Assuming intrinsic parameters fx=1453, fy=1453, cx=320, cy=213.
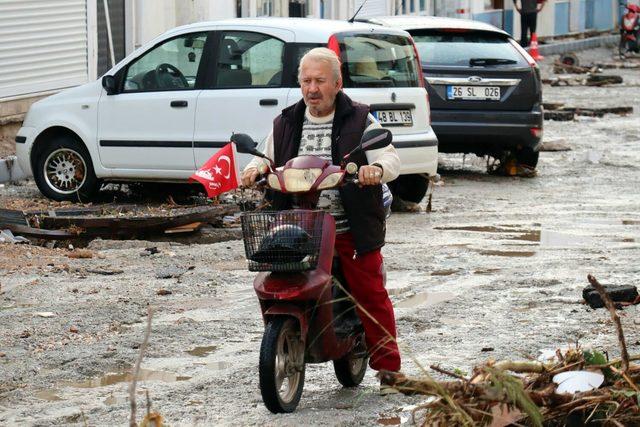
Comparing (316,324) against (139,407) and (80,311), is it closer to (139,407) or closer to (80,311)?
(139,407)

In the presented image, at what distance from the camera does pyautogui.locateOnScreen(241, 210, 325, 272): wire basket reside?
6.36m

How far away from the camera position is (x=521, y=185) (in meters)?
16.2

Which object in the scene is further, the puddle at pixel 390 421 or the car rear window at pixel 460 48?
the car rear window at pixel 460 48

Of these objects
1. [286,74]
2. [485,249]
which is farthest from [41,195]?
[485,249]

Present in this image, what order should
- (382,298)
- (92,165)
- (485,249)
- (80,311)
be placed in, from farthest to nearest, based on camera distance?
(92,165) < (485,249) < (80,311) < (382,298)

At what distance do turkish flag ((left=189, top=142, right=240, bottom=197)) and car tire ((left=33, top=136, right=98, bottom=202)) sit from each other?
629 centimetres

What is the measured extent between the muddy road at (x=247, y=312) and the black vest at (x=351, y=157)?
2.70 feet

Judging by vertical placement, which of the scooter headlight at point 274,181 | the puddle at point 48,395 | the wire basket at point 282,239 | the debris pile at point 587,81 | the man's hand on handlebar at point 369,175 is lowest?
the debris pile at point 587,81

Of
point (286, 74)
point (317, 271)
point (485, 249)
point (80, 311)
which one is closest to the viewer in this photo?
point (317, 271)

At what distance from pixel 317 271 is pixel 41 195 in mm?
8493

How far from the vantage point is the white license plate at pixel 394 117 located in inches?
→ 518

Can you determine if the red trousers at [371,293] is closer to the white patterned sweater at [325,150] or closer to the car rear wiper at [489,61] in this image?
the white patterned sweater at [325,150]

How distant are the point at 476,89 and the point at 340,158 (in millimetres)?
9616

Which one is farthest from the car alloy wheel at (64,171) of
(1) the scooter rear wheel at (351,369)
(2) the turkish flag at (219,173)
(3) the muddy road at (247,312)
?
(1) the scooter rear wheel at (351,369)
